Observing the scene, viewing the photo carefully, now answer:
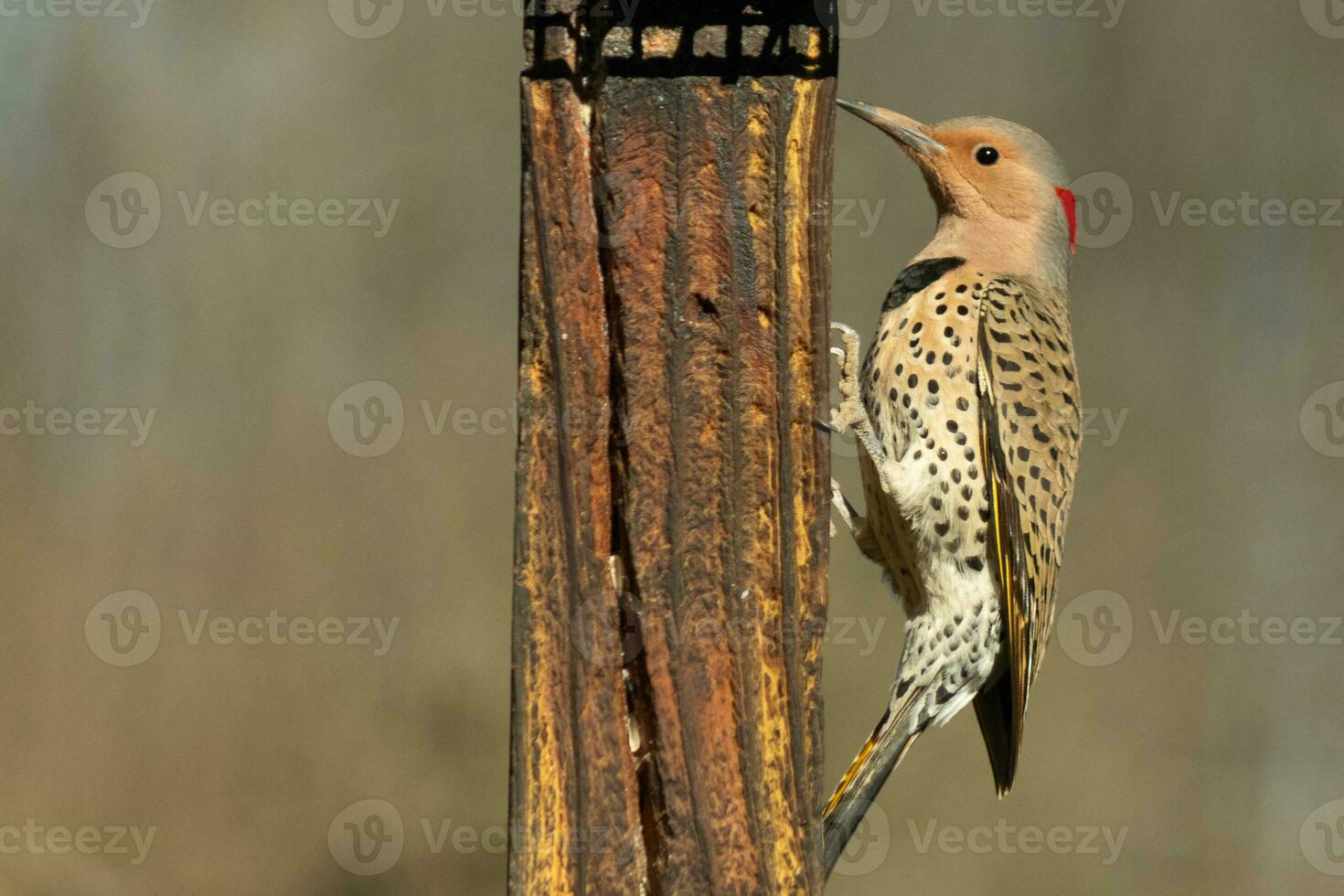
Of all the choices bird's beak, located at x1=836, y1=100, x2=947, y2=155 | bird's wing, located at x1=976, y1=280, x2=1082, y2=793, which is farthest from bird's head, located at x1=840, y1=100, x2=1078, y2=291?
bird's wing, located at x1=976, y1=280, x2=1082, y2=793

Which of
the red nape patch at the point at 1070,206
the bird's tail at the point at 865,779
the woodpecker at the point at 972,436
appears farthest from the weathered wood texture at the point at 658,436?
the red nape patch at the point at 1070,206

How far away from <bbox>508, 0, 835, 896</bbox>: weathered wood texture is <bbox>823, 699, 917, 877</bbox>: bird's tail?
68 centimetres

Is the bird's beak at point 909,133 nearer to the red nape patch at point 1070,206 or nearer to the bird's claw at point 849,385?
the red nape patch at point 1070,206

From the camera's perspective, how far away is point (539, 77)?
1.98m

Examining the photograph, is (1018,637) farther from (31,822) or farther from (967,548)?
(31,822)

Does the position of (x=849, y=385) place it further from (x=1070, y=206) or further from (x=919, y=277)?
(x=1070, y=206)

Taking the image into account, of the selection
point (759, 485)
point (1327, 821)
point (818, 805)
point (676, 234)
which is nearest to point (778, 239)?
point (676, 234)

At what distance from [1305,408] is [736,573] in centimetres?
424

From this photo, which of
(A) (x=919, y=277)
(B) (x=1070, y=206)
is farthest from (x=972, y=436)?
(B) (x=1070, y=206)

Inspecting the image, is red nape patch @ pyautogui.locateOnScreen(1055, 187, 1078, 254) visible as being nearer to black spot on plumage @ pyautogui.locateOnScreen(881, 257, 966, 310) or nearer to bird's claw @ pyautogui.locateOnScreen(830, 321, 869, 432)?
black spot on plumage @ pyautogui.locateOnScreen(881, 257, 966, 310)

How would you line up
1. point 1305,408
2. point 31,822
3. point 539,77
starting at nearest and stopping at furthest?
point 539,77, point 31,822, point 1305,408

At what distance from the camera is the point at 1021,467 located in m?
3.42

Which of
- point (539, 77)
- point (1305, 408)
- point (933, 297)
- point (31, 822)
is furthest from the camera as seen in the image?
point (1305, 408)

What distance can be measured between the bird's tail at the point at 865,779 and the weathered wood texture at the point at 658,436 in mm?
683
